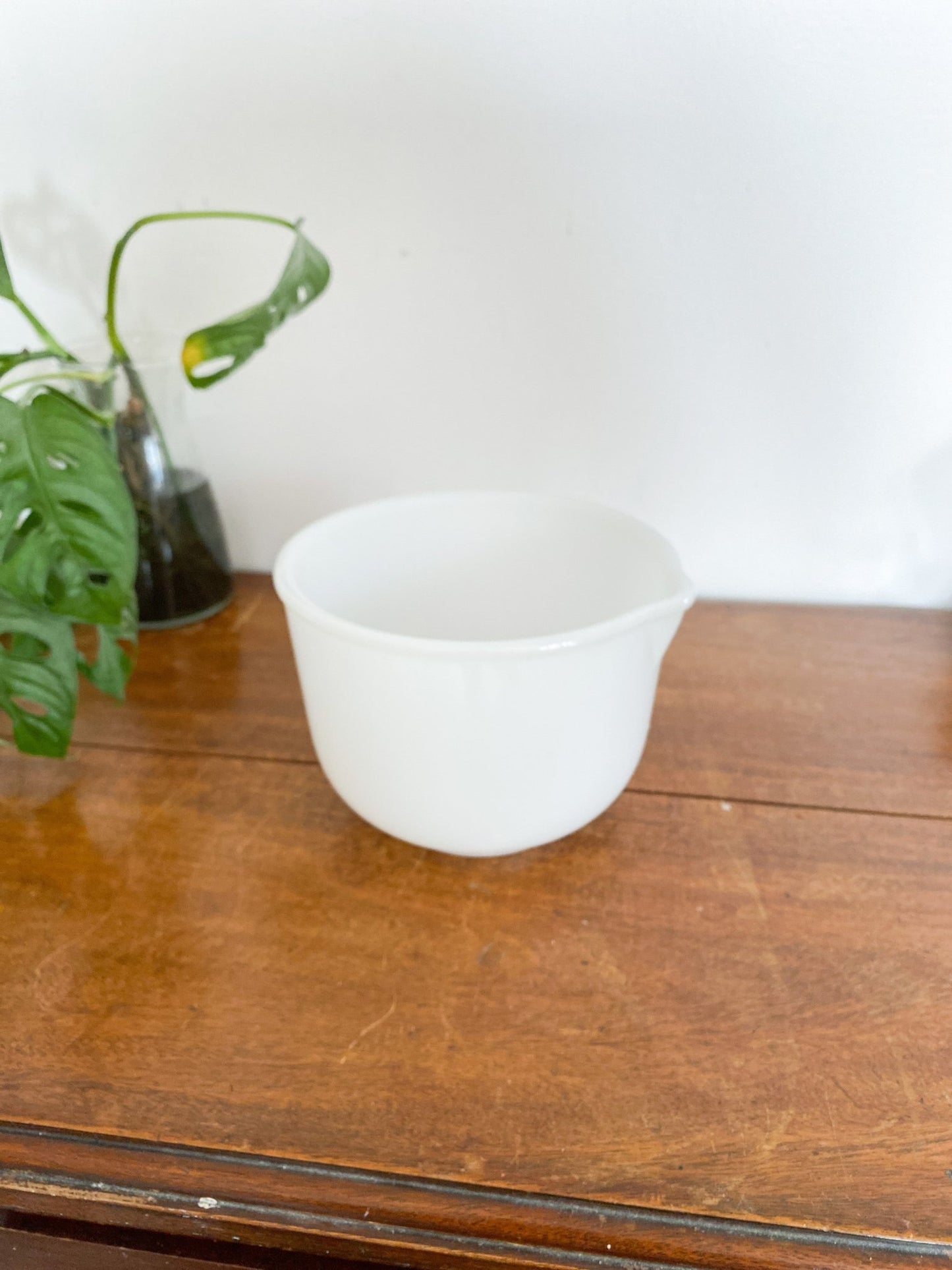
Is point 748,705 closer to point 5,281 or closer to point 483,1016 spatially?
point 483,1016

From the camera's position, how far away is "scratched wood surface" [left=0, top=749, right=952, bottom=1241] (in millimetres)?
310

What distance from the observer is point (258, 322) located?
1.38ft

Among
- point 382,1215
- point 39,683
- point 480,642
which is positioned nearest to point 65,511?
point 39,683

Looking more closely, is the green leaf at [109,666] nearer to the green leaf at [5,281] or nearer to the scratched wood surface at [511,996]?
the scratched wood surface at [511,996]

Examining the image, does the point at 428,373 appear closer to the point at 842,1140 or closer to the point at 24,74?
the point at 24,74

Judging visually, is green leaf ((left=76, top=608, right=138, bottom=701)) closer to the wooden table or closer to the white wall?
the wooden table

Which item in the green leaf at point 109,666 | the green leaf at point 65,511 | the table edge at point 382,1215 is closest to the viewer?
the table edge at point 382,1215

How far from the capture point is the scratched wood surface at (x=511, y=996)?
31 cm

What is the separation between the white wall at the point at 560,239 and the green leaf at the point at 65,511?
0.28 metres

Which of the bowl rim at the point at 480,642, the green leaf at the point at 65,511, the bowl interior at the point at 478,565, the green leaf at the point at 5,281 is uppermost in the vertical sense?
the green leaf at the point at 5,281

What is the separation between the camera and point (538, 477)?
680 millimetres

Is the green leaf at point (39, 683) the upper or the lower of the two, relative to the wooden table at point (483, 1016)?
upper

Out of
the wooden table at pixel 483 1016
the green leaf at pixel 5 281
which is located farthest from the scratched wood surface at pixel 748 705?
the green leaf at pixel 5 281

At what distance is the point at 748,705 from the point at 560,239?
0.35 metres
